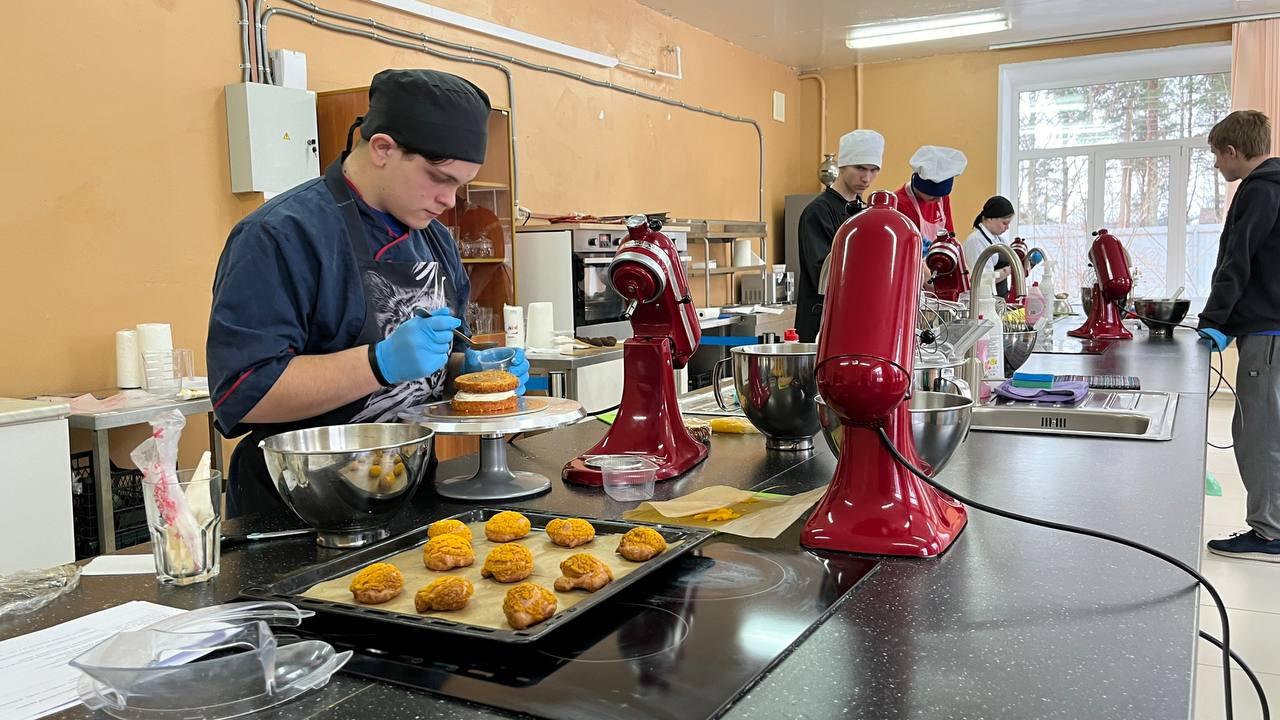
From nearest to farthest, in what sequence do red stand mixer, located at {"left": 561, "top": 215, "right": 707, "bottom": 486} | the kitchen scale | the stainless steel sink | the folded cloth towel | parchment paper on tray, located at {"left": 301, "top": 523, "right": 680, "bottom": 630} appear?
the kitchen scale, parchment paper on tray, located at {"left": 301, "top": 523, "right": 680, "bottom": 630}, red stand mixer, located at {"left": 561, "top": 215, "right": 707, "bottom": 486}, the stainless steel sink, the folded cloth towel

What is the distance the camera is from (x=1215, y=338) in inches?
152

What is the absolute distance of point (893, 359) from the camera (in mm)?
1145

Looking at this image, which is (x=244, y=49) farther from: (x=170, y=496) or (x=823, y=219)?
(x=170, y=496)

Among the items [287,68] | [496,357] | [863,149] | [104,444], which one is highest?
[287,68]

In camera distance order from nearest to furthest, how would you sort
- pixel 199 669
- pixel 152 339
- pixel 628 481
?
pixel 199 669 < pixel 628 481 < pixel 152 339

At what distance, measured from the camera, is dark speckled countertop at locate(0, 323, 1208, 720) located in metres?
0.79

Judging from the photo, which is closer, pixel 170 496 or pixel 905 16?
pixel 170 496

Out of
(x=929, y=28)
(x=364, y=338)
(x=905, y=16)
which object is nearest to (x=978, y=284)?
(x=364, y=338)

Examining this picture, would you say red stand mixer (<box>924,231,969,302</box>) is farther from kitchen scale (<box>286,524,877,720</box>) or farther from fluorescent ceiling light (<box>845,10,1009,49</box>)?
fluorescent ceiling light (<box>845,10,1009,49</box>)

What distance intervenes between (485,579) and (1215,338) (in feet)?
12.4

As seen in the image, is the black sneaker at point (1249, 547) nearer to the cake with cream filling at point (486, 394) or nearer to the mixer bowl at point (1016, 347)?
the mixer bowl at point (1016, 347)

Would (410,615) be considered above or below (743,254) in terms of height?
below

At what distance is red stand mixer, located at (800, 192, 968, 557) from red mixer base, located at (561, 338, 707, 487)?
1.59ft

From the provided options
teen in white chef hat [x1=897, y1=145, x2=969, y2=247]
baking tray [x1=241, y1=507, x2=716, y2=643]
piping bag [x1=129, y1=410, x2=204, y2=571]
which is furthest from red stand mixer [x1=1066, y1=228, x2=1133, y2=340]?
piping bag [x1=129, y1=410, x2=204, y2=571]
